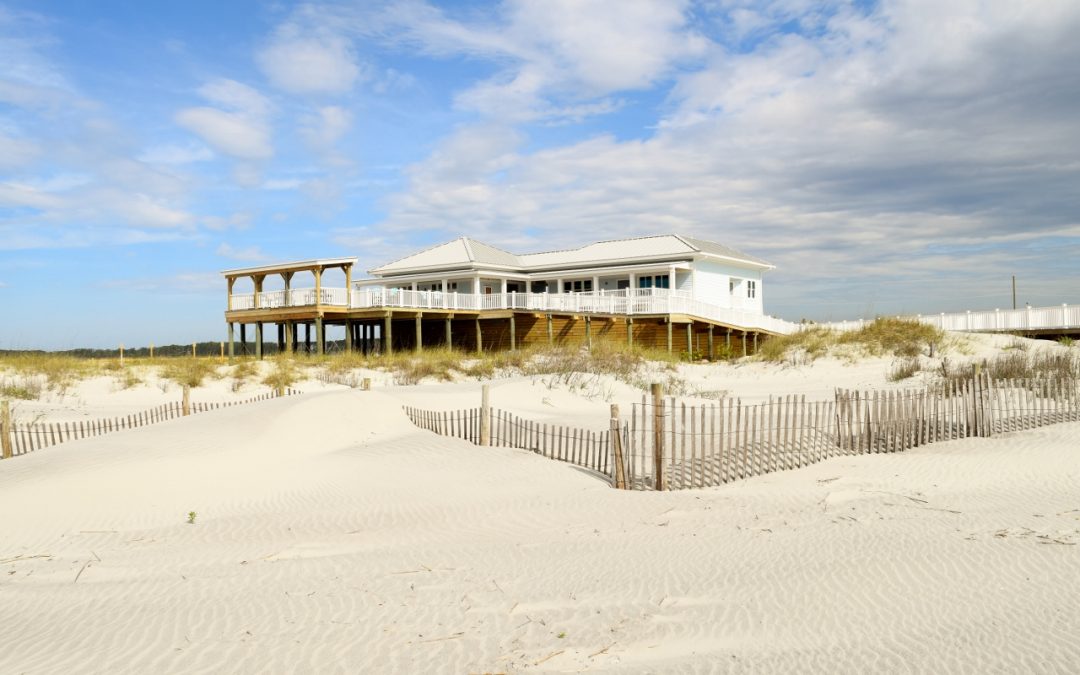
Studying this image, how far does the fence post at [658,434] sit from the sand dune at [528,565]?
56 centimetres

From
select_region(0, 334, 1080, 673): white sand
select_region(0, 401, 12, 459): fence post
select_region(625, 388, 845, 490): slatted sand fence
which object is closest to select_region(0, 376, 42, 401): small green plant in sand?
select_region(0, 401, 12, 459): fence post

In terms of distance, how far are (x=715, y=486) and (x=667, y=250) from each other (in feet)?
105

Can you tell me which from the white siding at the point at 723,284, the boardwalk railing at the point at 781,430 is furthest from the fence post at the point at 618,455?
the white siding at the point at 723,284

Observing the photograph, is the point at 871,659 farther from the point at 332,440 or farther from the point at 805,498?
the point at 332,440

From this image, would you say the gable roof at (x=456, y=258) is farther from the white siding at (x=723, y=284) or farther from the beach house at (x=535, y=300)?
the white siding at (x=723, y=284)

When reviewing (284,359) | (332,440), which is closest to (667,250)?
(284,359)

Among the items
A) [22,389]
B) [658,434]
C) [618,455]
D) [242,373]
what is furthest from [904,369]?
[22,389]

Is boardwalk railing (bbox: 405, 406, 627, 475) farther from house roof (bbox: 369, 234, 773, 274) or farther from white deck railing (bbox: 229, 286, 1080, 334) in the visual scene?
house roof (bbox: 369, 234, 773, 274)

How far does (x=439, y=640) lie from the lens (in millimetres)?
5848

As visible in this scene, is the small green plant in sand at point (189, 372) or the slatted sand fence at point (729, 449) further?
the small green plant in sand at point (189, 372)

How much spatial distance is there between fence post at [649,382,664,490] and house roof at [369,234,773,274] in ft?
97.8

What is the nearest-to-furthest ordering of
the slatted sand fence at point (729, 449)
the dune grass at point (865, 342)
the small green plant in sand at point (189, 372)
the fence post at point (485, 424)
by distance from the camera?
the slatted sand fence at point (729, 449) → the fence post at point (485, 424) → the small green plant in sand at point (189, 372) → the dune grass at point (865, 342)

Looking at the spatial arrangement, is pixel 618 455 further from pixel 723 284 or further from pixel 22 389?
pixel 723 284

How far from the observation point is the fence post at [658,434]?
1089 centimetres
